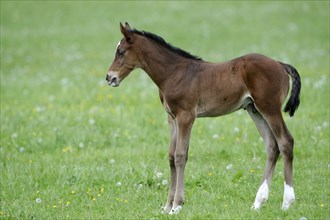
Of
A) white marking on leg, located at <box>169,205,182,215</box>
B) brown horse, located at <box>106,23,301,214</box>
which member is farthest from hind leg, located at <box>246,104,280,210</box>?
white marking on leg, located at <box>169,205,182,215</box>

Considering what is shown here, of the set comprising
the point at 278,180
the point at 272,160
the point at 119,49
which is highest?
the point at 119,49

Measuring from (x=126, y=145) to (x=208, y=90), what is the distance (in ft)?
12.6

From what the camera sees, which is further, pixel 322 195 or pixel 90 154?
pixel 90 154

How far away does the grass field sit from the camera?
24.5ft

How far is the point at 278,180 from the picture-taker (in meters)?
8.39

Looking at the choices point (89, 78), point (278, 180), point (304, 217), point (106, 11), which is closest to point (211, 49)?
point (89, 78)

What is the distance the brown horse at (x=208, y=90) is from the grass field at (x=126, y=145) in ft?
1.69

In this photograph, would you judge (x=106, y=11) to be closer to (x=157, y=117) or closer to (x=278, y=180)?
(x=157, y=117)

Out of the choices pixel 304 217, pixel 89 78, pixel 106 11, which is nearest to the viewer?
pixel 304 217

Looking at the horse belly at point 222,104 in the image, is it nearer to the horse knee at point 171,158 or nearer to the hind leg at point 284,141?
the hind leg at point 284,141

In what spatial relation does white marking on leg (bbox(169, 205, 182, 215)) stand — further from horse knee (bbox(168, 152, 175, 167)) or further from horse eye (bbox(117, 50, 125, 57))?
horse eye (bbox(117, 50, 125, 57))

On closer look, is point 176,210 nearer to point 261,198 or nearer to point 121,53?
point 261,198

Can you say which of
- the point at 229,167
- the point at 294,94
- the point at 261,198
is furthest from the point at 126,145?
the point at 294,94

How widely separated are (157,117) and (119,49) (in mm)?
5196
